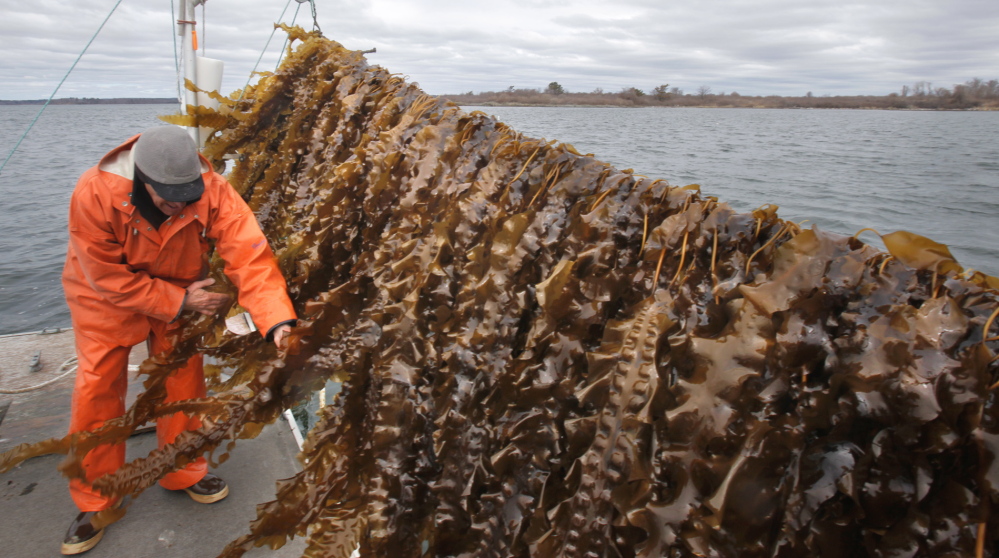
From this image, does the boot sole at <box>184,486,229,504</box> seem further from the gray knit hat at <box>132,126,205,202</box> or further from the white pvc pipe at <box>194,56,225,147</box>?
the white pvc pipe at <box>194,56,225,147</box>

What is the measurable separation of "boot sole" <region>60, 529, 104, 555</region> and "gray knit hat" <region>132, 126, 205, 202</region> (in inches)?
59.6

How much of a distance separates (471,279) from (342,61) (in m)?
2.21

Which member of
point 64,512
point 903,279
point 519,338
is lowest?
point 64,512

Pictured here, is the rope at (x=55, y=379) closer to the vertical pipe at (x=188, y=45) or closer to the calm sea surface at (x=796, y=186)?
the vertical pipe at (x=188, y=45)

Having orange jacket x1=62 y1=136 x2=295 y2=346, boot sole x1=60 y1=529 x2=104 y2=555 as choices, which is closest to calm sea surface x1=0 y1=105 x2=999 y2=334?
orange jacket x1=62 y1=136 x2=295 y2=346

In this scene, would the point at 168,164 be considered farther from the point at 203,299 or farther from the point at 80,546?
the point at 80,546

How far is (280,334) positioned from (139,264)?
2.62 ft

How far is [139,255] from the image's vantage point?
7.69 feet

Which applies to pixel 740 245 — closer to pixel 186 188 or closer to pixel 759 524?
pixel 759 524

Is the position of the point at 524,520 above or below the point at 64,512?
above

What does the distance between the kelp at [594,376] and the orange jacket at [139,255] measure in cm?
22

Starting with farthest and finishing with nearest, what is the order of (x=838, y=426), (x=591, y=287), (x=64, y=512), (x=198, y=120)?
1. (x=198, y=120)
2. (x=64, y=512)
3. (x=591, y=287)
4. (x=838, y=426)

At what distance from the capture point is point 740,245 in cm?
127

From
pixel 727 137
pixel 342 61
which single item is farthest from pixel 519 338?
pixel 727 137
